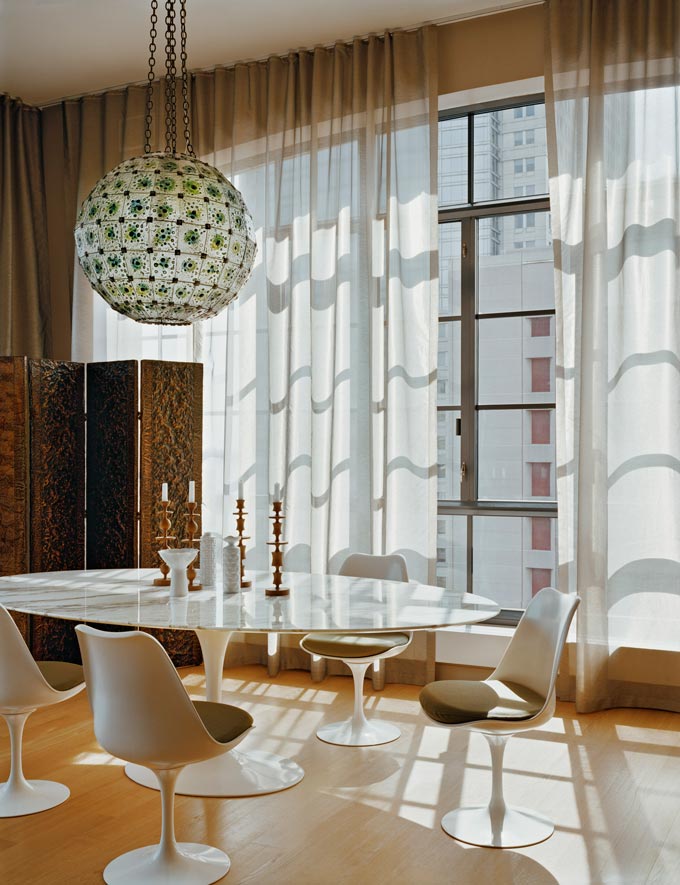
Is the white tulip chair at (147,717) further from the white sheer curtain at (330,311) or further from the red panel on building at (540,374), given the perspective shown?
the red panel on building at (540,374)

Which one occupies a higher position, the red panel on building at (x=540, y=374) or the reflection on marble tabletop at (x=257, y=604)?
the red panel on building at (x=540, y=374)

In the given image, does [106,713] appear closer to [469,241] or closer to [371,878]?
[371,878]

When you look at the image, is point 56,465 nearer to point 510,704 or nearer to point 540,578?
point 540,578

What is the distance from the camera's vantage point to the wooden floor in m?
2.51

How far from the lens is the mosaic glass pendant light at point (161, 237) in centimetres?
276

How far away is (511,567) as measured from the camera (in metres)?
4.61

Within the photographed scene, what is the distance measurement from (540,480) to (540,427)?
0.91 ft

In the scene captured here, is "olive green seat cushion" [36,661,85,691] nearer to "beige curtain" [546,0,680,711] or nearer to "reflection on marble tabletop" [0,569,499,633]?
"reflection on marble tabletop" [0,569,499,633]

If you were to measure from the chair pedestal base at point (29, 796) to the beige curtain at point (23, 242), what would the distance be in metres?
2.98

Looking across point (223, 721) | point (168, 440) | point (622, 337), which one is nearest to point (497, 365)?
point (622, 337)

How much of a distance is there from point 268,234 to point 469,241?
1099 mm

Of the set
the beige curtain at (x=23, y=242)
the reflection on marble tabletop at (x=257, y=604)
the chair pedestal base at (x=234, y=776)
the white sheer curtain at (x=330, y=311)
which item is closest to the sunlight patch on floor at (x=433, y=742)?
the chair pedestal base at (x=234, y=776)

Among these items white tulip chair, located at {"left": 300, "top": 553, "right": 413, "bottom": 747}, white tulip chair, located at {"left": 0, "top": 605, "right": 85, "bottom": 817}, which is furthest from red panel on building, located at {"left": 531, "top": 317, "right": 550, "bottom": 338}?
white tulip chair, located at {"left": 0, "top": 605, "right": 85, "bottom": 817}

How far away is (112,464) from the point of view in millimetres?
4672
